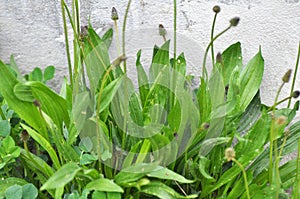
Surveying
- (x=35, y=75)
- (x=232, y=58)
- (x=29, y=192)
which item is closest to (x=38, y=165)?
(x=29, y=192)

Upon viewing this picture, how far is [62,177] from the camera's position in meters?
1.00

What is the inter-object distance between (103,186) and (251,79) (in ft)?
1.70

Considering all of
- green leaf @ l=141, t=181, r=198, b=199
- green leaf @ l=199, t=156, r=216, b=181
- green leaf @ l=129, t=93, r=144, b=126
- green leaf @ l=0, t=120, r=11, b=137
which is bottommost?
green leaf @ l=141, t=181, r=198, b=199

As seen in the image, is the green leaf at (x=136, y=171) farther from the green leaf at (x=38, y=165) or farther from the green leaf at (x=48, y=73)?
the green leaf at (x=48, y=73)

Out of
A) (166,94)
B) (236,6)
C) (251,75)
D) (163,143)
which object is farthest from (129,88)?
(236,6)

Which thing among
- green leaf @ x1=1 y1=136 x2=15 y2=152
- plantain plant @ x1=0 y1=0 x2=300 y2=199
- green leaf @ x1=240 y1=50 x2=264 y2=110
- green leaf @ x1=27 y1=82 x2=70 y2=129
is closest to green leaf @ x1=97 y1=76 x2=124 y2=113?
plantain plant @ x1=0 y1=0 x2=300 y2=199

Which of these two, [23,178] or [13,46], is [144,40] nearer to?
[13,46]

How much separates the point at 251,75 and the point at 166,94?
0.79ft

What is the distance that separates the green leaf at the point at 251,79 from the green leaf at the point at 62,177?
1.63 ft

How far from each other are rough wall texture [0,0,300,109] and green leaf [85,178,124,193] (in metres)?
0.52

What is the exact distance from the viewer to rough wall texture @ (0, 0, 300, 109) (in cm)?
149

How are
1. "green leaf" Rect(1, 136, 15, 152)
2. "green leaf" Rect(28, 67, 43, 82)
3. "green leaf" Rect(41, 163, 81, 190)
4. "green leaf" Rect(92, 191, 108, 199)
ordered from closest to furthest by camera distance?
"green leaf" Rect(41, 163, 81, 190)
"green leaf" Rect(92, 191, 108, 199)
"green leaf" Rect(1, 136, 15, 152)
"green leaf" Rect(28, 67, 43, 82)

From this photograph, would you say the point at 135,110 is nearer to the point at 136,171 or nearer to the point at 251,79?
the point at 136,171

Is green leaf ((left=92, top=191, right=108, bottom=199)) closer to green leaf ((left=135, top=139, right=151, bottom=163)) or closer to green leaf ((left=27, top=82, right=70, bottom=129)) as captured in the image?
green leaf ((left=135, top=139, right=151, bottom=163))
